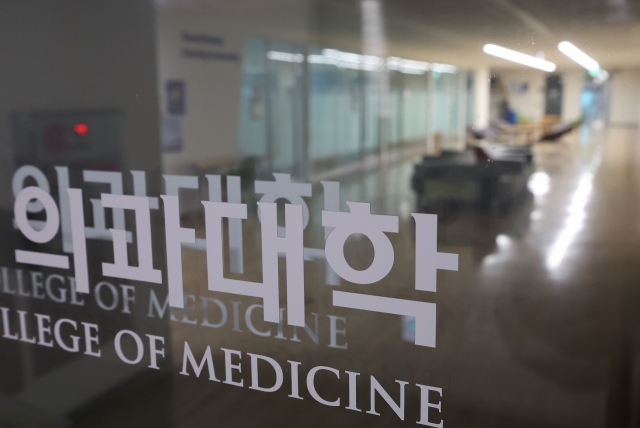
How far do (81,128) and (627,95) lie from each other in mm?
1820

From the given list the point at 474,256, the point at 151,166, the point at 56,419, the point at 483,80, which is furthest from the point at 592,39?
the point at 56,419

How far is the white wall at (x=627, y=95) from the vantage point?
1.52 meters

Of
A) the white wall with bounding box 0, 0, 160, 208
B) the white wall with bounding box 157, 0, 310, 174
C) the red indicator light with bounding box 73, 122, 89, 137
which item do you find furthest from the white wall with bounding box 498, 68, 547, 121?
the red indicator light with bounding box 73, 122, 89, 137

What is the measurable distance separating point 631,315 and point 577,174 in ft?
1.42

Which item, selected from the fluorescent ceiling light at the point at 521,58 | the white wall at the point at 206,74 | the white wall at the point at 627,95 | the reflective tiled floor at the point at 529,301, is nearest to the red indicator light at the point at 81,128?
the white wall at the point at 206,74

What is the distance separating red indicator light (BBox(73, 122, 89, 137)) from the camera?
2148 millimetres

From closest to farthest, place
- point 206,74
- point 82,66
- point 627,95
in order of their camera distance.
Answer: point 627,95 < point 206,74 < point 82,66

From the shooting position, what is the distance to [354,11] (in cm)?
173

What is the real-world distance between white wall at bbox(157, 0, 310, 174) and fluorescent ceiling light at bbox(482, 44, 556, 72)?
73 cm

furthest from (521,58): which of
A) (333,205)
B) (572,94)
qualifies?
(333,205)

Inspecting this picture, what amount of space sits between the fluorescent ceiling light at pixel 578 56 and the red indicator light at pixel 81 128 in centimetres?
163

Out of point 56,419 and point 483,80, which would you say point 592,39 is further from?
point 56,419

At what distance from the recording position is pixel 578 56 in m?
1.55

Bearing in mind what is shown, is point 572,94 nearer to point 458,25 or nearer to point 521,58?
point 521,58
